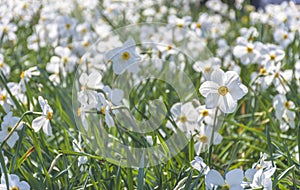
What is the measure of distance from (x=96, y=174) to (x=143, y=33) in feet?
6.68

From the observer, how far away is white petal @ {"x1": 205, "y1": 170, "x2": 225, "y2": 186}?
4.49 feet

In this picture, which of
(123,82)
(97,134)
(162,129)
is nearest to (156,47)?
(123,82)

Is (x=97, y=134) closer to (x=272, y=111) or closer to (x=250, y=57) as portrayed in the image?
(x=272, y=111)

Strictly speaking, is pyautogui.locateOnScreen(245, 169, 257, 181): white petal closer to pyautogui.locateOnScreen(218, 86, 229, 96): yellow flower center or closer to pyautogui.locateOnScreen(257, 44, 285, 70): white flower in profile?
pyautogui.locateOnScreen(218, 86, 229, 96): yellow flower center

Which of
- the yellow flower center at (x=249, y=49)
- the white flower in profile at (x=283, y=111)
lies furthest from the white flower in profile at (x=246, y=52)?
Answer: the white flower in profile at (x=283, y=111)

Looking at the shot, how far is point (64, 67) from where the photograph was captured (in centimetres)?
282

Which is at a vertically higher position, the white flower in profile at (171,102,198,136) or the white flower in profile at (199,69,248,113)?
the white flower in profile at (199,69,248,113)

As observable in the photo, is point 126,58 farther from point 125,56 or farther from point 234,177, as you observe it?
point 234,177

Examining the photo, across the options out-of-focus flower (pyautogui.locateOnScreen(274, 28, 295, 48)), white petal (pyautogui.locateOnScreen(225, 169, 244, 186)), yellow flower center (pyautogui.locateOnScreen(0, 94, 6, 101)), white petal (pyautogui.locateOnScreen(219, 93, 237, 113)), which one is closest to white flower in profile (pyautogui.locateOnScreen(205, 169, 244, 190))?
white petal (pyautogui.locateOnScreen(225, 169, 244, 186))

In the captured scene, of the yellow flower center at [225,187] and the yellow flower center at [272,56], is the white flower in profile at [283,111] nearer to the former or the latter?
the yellow flower center at [272,56]

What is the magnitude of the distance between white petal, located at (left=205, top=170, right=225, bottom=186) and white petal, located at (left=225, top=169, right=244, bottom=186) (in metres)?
0.02

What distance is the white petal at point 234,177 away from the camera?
53.6 inches

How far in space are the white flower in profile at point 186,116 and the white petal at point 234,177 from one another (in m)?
0.53

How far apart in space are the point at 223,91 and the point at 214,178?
0.25m
